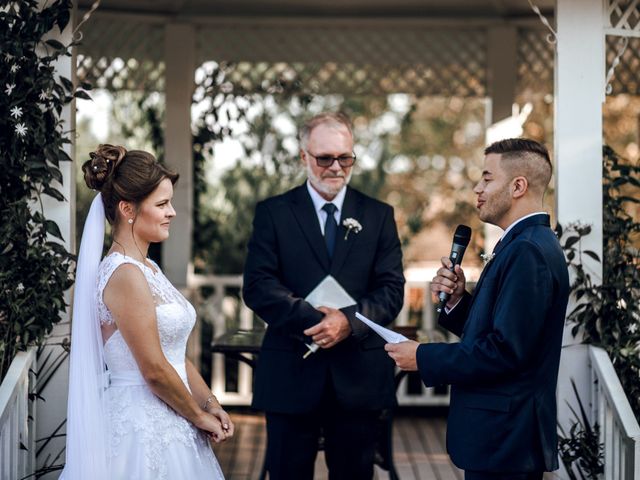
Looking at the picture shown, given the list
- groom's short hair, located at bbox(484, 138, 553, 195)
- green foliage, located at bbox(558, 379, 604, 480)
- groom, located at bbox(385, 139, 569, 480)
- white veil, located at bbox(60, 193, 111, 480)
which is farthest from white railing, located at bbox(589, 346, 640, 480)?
white veil, located at bbox(60, 193, 111, 480)

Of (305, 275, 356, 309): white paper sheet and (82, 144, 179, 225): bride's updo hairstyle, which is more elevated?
(82, 144, 179, 225): bride's updo hairstyle

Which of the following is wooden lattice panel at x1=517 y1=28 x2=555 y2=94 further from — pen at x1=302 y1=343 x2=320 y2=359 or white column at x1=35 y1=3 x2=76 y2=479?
pen at x1=302 y1=343 x2=320 y2=359

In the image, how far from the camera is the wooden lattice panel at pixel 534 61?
7.71 meters

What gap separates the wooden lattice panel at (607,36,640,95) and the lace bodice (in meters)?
5.13

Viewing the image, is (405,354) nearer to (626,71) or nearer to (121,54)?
(121,54)

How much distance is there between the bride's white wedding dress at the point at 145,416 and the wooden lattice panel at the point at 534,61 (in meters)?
4.96

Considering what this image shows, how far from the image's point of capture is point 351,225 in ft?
14.0

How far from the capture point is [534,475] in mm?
3352

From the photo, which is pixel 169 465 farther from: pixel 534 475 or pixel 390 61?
pixel 390 61

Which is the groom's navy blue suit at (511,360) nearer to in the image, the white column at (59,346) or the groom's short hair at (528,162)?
the groom's short hair at (528,162)

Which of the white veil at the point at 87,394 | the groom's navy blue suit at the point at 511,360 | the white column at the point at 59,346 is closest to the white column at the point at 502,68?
the white column at the point at 59,346

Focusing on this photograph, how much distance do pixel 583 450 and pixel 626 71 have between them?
402 centimetres

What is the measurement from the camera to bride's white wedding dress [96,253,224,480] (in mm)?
3393

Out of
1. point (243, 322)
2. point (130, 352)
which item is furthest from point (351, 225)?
point (243, 322)
